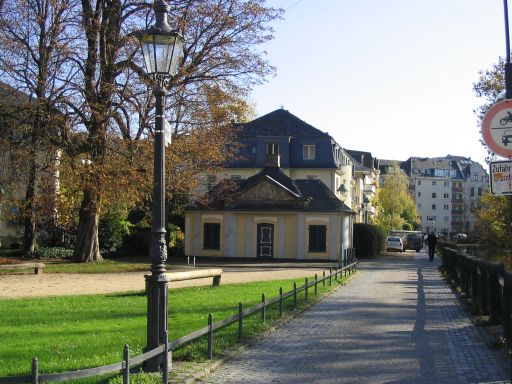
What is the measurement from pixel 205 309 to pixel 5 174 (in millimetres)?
20013

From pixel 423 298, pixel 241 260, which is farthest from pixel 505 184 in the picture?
pixel 241 260

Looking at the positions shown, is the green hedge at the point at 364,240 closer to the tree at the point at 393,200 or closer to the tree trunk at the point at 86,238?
the tree trunk at the point at 86,238

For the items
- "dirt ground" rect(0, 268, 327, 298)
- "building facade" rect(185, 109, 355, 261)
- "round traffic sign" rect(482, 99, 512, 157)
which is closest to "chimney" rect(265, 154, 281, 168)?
"building facade" rect(185, 109, 355, 261)

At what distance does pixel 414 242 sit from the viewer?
73.9 metres

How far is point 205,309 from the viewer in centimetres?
1504

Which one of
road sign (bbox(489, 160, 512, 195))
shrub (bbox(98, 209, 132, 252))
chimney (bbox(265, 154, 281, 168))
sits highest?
chimney (bbox(265, 154, 281, 168))

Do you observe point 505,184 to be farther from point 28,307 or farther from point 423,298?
point 423,298

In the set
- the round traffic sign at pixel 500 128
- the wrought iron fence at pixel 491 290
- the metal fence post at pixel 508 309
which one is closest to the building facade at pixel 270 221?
the wrought iron fence at pixel 491 290

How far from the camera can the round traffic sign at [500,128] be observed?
7020mm

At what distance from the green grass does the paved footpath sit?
72cm

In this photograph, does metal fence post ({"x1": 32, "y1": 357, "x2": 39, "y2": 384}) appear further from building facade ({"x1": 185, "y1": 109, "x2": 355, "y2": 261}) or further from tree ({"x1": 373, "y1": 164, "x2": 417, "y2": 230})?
tree ({"x1": 373, "y1": 164, "x2": 417, "y2": 230})

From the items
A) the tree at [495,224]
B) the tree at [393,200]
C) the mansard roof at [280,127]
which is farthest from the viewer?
the tree at [393,200]

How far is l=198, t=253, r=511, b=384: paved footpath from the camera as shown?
29.3 ft

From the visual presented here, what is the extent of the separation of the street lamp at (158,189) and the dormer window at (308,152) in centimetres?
5108
